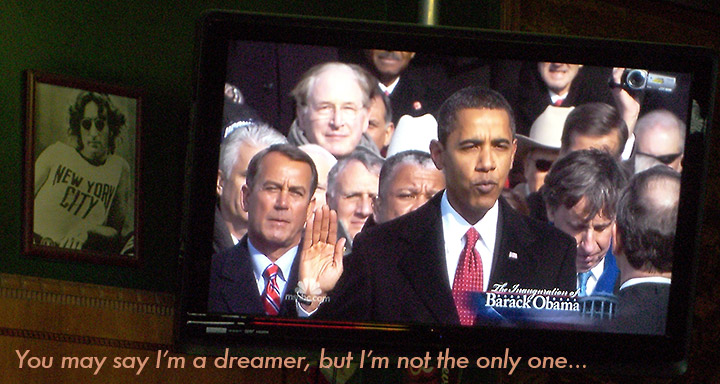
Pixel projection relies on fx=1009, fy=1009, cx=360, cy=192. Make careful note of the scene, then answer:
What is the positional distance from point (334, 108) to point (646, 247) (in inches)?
42.6

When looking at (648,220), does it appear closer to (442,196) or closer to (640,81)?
(640,81)

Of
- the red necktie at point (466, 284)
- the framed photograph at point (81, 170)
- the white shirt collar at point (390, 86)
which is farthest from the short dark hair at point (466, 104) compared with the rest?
the framed photograph at point (81, 170)

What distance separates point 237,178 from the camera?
9.78 ft

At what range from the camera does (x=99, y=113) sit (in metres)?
3.18

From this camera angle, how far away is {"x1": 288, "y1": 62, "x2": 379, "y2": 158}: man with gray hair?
300 cm

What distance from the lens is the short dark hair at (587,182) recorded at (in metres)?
3.12

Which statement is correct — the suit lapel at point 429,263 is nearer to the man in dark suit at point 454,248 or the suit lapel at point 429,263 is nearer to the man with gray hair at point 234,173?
the man in dark suit at point 454,248

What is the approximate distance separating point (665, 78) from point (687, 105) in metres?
0.11

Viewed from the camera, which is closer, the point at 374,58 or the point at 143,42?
the point at 374,58

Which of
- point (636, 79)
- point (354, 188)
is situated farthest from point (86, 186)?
point (636, 79)

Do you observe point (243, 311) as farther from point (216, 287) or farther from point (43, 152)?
point (43, 152)

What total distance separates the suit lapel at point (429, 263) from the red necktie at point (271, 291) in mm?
381

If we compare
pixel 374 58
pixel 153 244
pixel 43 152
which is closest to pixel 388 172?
pixel 374 58

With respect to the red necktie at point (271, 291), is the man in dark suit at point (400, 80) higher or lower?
higher
